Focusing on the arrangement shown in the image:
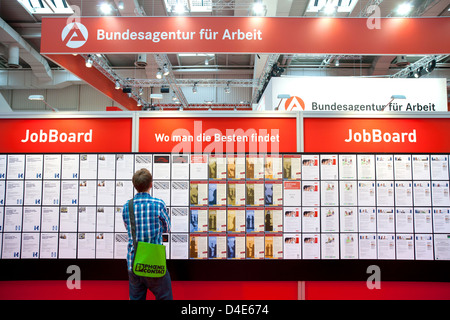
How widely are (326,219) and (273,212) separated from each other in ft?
1.92

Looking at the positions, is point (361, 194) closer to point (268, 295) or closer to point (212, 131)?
point (268, 295)

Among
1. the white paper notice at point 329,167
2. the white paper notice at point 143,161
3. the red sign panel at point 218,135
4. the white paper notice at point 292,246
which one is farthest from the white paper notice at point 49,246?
the white paper notice at point 329,167

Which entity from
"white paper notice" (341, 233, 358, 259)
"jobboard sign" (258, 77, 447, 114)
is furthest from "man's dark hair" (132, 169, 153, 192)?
"jobboard sign" (258, 77, 447, 114)

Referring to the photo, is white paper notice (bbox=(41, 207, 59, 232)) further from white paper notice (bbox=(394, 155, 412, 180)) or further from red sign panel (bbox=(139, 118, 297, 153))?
white paper notice (bbox=(394, 155, 412, 180))

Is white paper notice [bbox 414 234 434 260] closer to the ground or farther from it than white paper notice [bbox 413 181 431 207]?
closer to the ground

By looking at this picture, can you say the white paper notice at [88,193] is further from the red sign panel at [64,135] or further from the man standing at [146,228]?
the man standing at [146,228]

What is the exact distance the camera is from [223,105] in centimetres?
1460

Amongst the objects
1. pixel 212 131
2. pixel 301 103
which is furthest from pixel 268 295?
pixel 301 103

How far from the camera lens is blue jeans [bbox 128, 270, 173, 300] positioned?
2.28 meters

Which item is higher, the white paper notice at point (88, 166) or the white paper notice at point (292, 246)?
the white paper notice at point (88, 166)

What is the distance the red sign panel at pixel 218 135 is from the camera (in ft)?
10.7

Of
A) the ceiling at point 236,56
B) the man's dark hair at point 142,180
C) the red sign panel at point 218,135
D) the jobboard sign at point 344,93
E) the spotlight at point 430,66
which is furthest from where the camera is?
the spotlight at point 430,66

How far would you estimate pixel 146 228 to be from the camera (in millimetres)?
2283

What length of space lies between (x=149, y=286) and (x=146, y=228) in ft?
1.52
